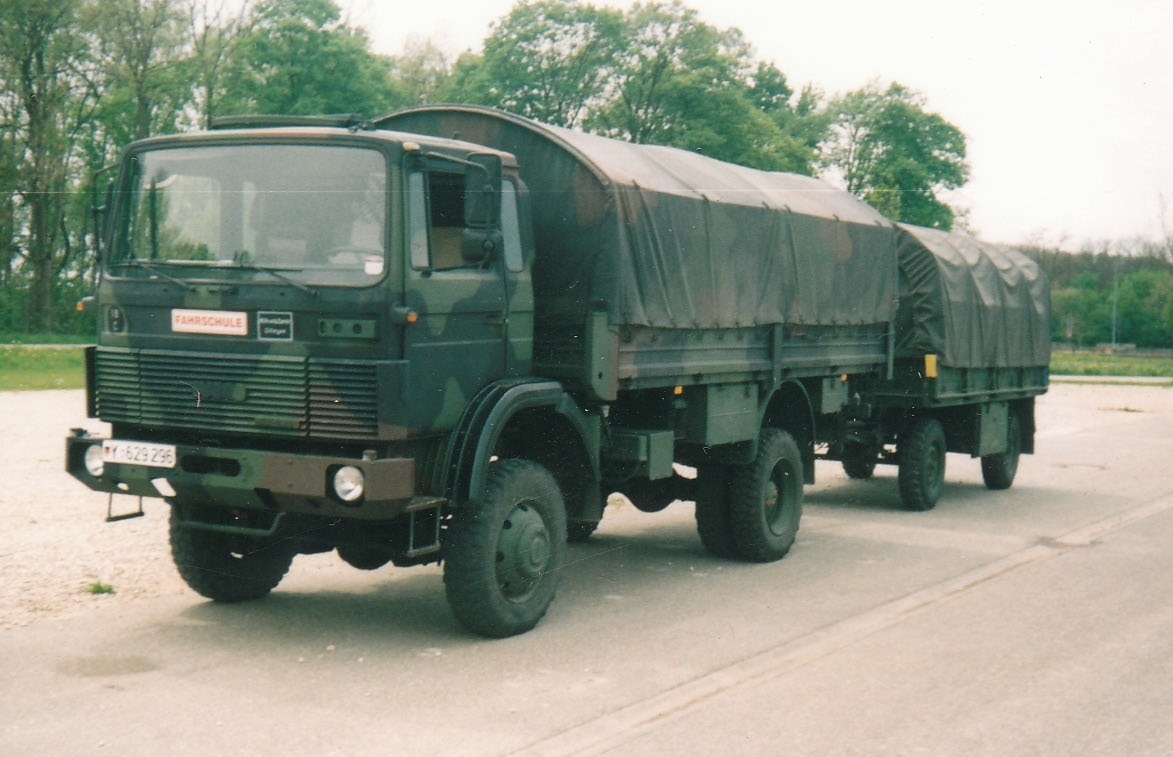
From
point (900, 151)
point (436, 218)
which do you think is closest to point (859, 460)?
point (436, 218)

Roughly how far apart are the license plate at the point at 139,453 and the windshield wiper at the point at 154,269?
0.88 m

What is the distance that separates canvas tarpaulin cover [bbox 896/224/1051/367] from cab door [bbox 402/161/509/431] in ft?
25.5

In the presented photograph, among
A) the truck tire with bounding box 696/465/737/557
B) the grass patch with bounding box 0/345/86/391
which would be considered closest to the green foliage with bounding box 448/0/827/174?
the grass patch with bounding box 0/345/86/391

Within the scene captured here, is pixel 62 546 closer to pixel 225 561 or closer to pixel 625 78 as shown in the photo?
pixel 225 561

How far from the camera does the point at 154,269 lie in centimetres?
721

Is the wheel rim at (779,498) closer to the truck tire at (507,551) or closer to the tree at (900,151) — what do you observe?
the truck tire at (507,551)

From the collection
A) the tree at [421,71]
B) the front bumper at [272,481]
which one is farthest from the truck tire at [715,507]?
the tree at [421,71]

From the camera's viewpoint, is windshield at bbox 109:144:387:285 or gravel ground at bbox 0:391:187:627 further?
gravel ground at bbox 0:391:187:627

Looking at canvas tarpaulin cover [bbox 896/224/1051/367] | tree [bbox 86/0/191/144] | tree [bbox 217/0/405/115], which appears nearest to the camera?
canvas tarpaulin cover [bbox 896/224/1051/367]

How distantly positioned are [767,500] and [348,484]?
14.9ft

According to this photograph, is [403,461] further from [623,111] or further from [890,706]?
[623,111]

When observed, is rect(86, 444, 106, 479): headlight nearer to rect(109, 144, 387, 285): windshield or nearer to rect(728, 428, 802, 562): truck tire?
rect(109, 144, 387, 285): windshield

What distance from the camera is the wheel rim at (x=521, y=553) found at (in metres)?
7.39

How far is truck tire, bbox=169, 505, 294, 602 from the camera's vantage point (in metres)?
7.88
